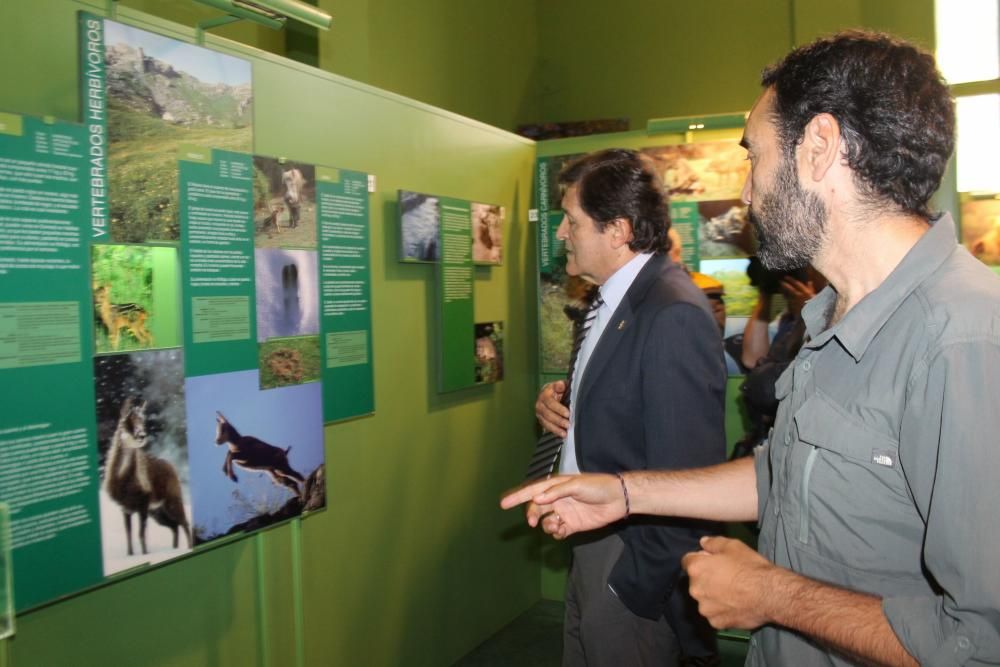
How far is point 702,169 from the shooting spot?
4.07 meters

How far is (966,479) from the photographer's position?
3.35 ft

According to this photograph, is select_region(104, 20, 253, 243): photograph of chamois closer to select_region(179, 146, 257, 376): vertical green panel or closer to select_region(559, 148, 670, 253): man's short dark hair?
select_region(179, 146, 257, 376): vertical green panel

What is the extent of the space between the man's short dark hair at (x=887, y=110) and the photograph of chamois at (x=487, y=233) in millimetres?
2573

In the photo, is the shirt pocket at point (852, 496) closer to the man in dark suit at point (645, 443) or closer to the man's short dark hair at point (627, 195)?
the man in dark suit at point (645, 443)

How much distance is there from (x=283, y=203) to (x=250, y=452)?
0.84m

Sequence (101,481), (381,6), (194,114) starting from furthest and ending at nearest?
(381,6) < (194,114) < (101,481)

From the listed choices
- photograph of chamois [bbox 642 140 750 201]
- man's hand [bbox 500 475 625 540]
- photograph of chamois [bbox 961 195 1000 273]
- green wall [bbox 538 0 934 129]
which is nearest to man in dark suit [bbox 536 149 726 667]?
man's hand [bbox 500 475 625 540]

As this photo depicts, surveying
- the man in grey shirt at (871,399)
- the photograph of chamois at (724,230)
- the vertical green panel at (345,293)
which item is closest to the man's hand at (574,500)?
the man in grey shirt at (871,399)

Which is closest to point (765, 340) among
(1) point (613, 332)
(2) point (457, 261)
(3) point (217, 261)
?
(2) point (457, 261)

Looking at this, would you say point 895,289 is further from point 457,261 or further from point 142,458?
point 457,261

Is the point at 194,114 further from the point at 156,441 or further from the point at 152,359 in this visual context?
the point at 156,441

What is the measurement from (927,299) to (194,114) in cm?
204

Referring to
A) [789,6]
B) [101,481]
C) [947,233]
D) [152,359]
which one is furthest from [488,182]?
[789,6]

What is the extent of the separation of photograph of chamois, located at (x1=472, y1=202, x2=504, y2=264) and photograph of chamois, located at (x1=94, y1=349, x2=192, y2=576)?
6.13 feet
